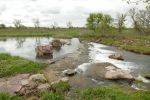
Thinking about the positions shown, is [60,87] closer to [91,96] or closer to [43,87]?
[43,87]

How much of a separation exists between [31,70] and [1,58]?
799 centimetres

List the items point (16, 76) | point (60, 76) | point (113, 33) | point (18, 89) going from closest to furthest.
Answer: point (18, 89) → point (16, 76) → point (60, 76) → point (113, 33)

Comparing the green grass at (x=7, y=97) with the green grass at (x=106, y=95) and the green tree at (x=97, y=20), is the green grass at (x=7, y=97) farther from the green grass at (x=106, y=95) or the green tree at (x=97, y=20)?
the green tree at (x=97, y=20)

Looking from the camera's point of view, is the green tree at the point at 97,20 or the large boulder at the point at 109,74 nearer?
the large boulder at the point at 109,74

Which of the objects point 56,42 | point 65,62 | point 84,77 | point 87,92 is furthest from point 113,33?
point 87,92

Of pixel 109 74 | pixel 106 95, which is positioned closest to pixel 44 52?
pixel 109 74

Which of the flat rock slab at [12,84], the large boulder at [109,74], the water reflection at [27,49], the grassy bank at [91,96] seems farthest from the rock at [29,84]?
the water reflection at [27,49]

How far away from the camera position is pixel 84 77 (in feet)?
98.8

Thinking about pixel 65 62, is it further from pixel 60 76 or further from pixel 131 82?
pixel 131 82

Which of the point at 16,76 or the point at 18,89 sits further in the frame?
the point at 16,76

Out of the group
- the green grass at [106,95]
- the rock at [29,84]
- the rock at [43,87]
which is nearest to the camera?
the green grass at [106,95]

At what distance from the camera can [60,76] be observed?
30344mm

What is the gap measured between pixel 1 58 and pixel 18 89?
14.9m

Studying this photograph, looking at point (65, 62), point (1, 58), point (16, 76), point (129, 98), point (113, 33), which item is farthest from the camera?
point (113, 33)
